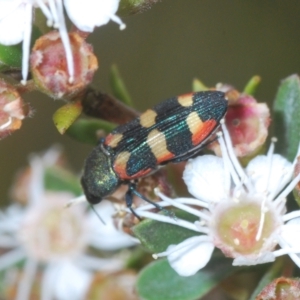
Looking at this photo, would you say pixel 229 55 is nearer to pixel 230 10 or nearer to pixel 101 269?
pixel 230 10

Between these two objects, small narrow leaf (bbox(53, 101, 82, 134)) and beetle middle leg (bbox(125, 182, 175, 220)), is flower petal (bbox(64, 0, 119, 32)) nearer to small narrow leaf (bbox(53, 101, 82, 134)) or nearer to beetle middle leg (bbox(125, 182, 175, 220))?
small narrow leaf (bbox(53, 101, 82, 134))

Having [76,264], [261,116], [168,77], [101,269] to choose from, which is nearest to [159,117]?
[261,116]

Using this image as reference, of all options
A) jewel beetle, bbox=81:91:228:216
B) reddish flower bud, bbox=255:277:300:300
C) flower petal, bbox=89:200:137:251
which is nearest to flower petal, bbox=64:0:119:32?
jewel beetle, bbox=81:91:228:216

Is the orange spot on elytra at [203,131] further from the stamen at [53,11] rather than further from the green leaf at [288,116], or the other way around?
the stamen at [53,11]

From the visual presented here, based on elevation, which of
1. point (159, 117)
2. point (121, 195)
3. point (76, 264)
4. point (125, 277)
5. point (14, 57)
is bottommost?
point (76, 264)

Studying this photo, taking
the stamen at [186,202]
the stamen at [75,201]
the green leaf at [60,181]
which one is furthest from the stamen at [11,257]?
the stamen at [186,202]

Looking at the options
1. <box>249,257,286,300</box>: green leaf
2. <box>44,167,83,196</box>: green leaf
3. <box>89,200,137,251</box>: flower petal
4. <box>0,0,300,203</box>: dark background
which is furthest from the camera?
<box>0,0,300,203</box>: dark background
